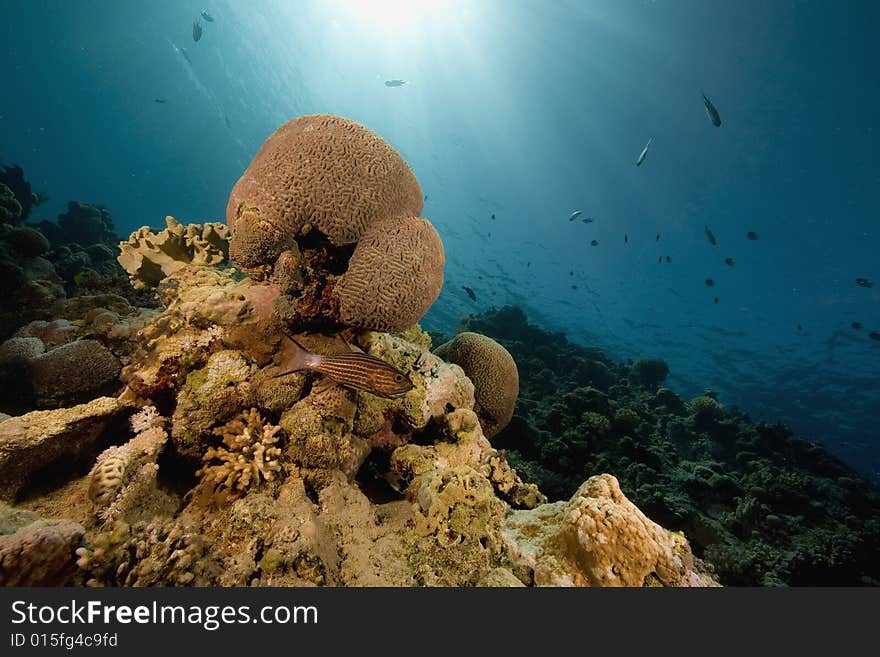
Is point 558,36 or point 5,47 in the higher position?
point 558,36

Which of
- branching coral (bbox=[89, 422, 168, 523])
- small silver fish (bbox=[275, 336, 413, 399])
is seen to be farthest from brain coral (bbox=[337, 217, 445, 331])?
branching coral (bbox=[89, 422, 168, 523])

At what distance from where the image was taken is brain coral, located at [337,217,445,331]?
291 cm

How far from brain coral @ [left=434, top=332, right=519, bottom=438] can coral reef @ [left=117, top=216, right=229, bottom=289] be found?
3.62 m

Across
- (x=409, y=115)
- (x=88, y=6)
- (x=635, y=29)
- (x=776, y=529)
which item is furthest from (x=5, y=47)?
(x=776, y=529)

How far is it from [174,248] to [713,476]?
1066cm

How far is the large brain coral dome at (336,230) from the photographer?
2.92 meters

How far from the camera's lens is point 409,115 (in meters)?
55.8

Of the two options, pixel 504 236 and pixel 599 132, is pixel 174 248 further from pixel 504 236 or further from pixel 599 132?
pixel 504 236

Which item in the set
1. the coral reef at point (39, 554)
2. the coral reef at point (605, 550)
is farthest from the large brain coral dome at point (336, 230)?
the coral reef at point (605, 550)

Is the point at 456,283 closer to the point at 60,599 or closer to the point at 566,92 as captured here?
the point at 566,92

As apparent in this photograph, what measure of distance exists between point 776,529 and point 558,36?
41.0 meters

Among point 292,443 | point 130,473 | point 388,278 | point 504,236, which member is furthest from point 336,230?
point 504,236

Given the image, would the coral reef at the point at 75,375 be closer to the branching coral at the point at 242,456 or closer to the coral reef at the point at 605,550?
the branching coral at the point at 242,456

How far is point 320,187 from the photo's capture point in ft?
10.0
